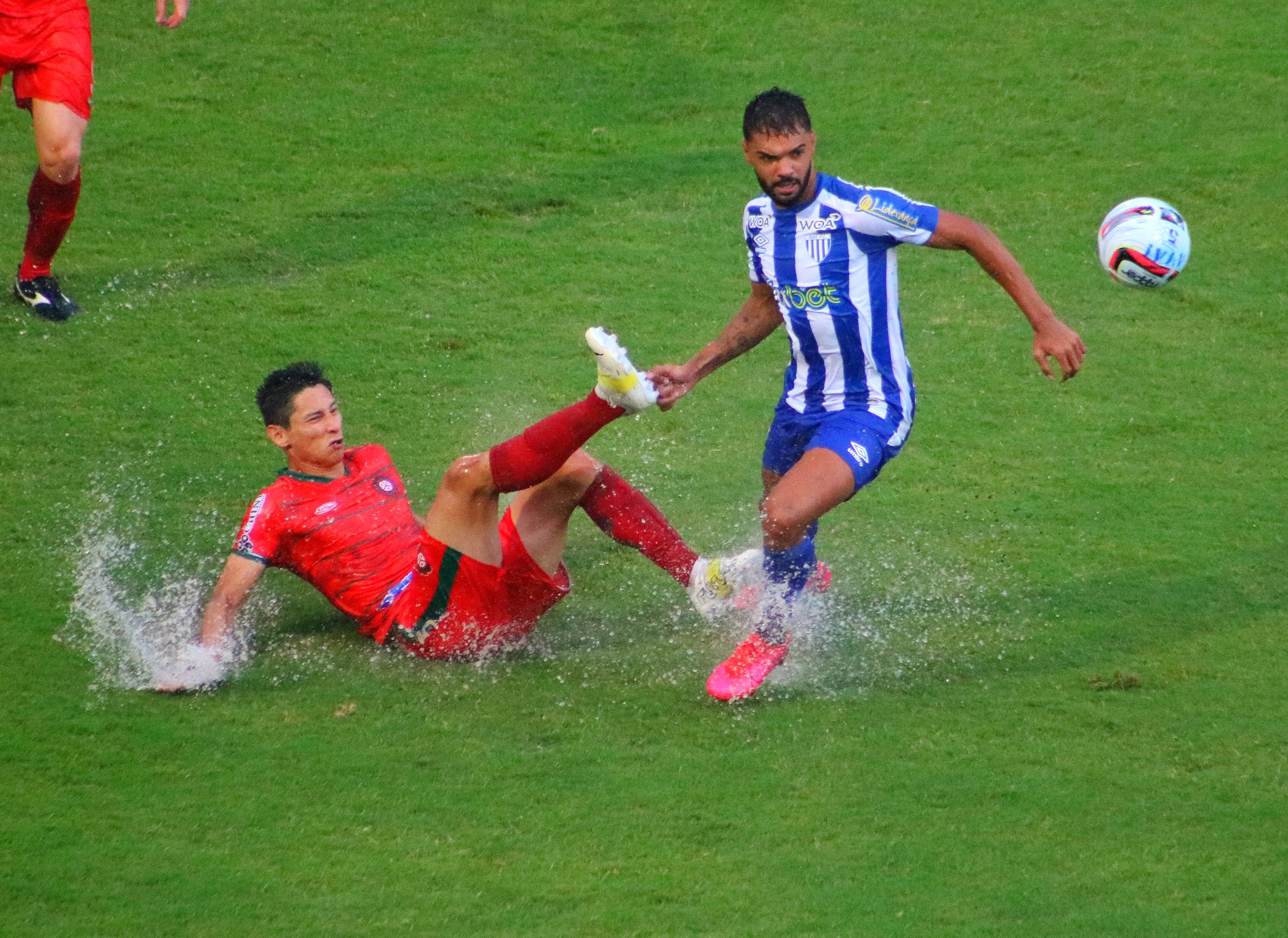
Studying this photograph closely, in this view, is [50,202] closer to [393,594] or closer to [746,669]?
[393,594]

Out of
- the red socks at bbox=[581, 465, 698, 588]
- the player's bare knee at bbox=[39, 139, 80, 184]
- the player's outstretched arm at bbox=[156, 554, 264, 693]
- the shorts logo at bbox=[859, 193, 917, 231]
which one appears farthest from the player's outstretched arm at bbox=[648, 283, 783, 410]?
the player's bare knee at bbox=[39, 139, 80, 184]

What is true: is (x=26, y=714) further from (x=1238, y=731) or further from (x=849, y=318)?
(x=1238, y=731)

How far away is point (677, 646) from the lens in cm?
555

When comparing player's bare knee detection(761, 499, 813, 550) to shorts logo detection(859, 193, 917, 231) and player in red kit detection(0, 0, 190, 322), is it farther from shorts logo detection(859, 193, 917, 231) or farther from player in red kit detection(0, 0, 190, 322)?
player in red kit detection(0, 0, 190, 322)

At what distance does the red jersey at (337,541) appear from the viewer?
5367 millimetres

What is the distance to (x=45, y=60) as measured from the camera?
734cm

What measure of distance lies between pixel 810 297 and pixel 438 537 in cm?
144

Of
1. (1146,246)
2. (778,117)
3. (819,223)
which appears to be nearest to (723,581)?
(819,223)

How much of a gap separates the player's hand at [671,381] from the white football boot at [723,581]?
0.62 m

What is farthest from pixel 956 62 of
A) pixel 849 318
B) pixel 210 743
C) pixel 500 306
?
pixel 210 743

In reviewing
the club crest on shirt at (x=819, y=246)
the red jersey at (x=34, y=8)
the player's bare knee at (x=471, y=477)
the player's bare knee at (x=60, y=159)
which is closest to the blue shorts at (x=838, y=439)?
the club crest on shirt at (x=819, y=246)

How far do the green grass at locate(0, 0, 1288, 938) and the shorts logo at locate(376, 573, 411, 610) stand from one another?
0.18 meters

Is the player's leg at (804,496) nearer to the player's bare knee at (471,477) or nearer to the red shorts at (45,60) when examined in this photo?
the player's bare knee at (471,477)

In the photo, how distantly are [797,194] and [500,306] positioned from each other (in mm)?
3413
